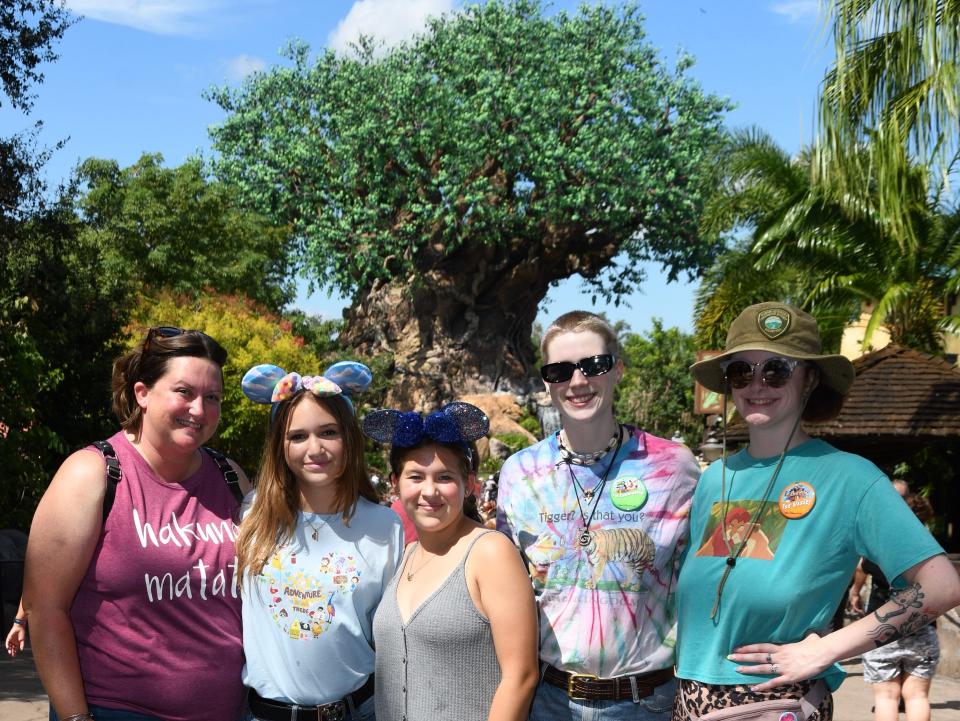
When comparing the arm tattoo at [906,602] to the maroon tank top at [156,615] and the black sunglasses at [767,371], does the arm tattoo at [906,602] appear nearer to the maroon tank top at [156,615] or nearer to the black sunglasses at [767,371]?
the black sunglasses at [767,371]

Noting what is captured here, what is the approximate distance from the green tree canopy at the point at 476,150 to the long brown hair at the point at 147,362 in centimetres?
2984

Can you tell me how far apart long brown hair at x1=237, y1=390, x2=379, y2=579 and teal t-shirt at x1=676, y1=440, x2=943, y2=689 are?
113cm

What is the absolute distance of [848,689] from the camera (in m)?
9.88

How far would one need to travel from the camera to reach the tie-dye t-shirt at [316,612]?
10.7ft

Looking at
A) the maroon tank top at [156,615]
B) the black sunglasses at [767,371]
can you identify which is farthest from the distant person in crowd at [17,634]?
the black sunglasses at [767,371]

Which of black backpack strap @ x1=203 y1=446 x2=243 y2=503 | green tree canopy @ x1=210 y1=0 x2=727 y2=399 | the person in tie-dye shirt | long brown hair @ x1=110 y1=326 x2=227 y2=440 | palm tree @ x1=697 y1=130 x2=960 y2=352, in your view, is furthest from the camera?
green tree canopy @ x1=210 y1=0 x2=727 y2=399

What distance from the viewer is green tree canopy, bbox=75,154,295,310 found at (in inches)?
1476

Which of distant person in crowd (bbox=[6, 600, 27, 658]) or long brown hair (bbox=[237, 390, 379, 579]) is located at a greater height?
long brown hair (bbox=[237, 390, 379, 579])

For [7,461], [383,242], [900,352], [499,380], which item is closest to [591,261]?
[499,380]

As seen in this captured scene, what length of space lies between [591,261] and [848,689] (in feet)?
98.1

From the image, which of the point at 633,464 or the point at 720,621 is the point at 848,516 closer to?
the point at 720,621

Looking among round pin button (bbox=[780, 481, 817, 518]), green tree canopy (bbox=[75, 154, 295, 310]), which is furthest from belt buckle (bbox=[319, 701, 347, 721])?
Result: green tree canopy (bbox=[75, 154, 295, 310])

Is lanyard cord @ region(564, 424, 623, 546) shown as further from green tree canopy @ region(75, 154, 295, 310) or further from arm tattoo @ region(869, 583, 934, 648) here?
green tree canopy @ region(75, 154, 295, 310)

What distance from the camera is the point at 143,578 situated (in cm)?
327
